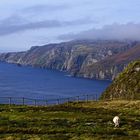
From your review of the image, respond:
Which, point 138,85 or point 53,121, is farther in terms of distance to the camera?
point 138,85

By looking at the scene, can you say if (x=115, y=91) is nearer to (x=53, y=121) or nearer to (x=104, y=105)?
(x=104, y=105)

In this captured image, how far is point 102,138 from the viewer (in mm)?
56469

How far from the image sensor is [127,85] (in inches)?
5846

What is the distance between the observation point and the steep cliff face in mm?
144625

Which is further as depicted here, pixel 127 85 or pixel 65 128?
pixel 127 85

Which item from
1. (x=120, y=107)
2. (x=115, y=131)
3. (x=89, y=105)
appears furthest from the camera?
(x=89, y=105)

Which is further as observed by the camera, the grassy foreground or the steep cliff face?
the steep cliff face

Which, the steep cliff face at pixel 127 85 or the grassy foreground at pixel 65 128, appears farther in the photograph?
the steep cliff face at pixel 127 85

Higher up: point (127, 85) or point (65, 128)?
point (127, 85)

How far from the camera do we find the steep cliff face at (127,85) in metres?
145

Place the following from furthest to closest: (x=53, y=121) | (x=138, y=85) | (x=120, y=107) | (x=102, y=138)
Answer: (x=138, y=85), (x=120, y=107), (x=53, y=121), (x=102, y=138)

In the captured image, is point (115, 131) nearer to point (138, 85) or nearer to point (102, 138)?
point (102, 138)

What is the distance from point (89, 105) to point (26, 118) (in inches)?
1523

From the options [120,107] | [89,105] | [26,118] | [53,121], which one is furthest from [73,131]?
[89,105]
